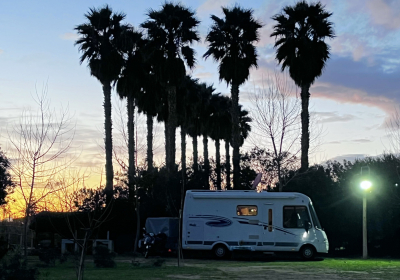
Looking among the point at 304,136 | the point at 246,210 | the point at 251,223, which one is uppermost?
the point at 304,136

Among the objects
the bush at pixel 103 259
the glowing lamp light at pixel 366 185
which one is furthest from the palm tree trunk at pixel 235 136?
the bush at pixel 103 259

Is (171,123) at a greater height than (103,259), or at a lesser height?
greater

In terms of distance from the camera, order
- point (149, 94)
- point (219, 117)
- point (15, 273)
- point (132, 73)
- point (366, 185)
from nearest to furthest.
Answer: point (15, 273), point (366, 185), point (132, 73), point (149, 94), point (219, 117)

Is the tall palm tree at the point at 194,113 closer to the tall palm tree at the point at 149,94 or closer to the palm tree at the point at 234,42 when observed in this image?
the tall palm tree at the point at 149,94

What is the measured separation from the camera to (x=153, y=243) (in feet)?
88.1

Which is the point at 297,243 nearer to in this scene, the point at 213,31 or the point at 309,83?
the point at 309,83

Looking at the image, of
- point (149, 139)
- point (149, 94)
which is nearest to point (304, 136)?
point (149, 94)

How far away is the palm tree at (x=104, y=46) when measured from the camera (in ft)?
122

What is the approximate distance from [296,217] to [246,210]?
2.12 m

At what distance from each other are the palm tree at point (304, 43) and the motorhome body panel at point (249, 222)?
10429 mm

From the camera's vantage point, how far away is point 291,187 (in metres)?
33.4

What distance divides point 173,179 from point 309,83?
9.73m

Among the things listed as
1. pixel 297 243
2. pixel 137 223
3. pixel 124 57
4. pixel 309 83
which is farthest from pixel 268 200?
pixel 124 57

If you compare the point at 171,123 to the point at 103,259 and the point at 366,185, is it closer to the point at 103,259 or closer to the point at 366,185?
the point at 366,185
